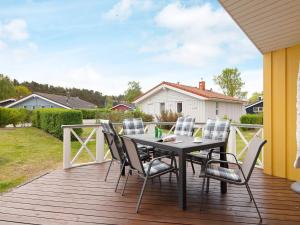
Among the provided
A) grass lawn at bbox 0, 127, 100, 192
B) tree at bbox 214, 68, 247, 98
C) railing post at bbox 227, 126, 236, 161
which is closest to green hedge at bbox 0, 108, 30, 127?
grass lawn at bbox 0, 127, 100, 192

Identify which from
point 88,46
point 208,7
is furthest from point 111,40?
point 208,7

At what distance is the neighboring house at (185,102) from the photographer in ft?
48.9

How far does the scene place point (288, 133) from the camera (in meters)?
4.11

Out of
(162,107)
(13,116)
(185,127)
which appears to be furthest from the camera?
(162,107)

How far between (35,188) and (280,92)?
4.54 metres

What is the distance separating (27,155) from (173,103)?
33.4ft

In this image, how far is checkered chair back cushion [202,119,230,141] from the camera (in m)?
4.21

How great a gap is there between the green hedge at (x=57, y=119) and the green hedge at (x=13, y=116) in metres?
1.77

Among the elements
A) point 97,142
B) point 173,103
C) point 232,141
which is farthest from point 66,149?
point 173,103

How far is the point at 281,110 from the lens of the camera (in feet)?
13.8

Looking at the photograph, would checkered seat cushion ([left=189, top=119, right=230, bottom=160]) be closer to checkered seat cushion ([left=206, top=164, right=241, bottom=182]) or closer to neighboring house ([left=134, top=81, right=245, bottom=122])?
checkered seat cushion ([left=206, top=164, right=241, bottom=182])

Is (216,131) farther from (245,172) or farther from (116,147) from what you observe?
(116,147)

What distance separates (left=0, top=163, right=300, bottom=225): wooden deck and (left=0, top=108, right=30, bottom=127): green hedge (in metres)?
9.45

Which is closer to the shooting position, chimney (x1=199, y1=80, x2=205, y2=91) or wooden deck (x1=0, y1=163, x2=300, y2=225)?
wooden deck (x1=0, y1=163, x2=300, y2=225)
